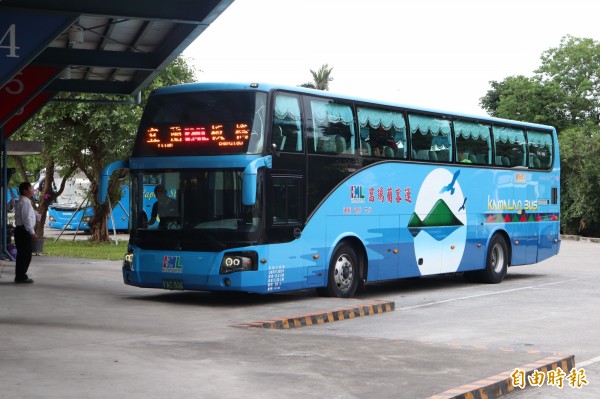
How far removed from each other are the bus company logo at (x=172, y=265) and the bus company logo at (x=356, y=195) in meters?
3.47

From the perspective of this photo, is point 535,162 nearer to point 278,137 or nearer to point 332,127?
point 332,127

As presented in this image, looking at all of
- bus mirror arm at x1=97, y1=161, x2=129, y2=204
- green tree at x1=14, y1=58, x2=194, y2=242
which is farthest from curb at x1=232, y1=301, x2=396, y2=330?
green tree at x1=14, y1=58, x2=194, y2=242

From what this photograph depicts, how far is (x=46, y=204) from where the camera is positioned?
3481cm

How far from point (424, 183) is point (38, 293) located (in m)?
7.67

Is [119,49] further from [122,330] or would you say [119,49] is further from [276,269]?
[122,330]

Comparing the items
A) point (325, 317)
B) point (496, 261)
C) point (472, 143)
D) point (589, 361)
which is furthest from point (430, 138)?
point (589, 361)

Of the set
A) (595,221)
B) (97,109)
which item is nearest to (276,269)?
(97,109)

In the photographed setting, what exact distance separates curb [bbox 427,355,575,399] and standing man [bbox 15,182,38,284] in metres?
10.5

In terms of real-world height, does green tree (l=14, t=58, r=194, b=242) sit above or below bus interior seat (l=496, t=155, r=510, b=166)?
above

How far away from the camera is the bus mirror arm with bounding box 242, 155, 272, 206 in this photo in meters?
14.1

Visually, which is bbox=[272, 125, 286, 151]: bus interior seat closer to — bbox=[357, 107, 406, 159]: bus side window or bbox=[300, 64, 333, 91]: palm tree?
bbox=[357, 107, 406, 159]: bus side window

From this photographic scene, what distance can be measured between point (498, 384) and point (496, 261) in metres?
→ 13.5

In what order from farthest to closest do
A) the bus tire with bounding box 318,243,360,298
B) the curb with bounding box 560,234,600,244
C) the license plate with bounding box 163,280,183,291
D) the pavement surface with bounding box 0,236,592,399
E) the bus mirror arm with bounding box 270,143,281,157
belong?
the curb with bounding box 560,234,600,244
the bus tire with bounding box 318,243,360,298
the license plate with bounding box 163,280,183,291
the bus mirror arm with bounding box 270,143,281,157
the pavement surface with bounding box 0,236,592,399

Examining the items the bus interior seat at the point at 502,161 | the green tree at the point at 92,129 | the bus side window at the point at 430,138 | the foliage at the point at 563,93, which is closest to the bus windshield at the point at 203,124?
the bus side window at the point at 430,138
